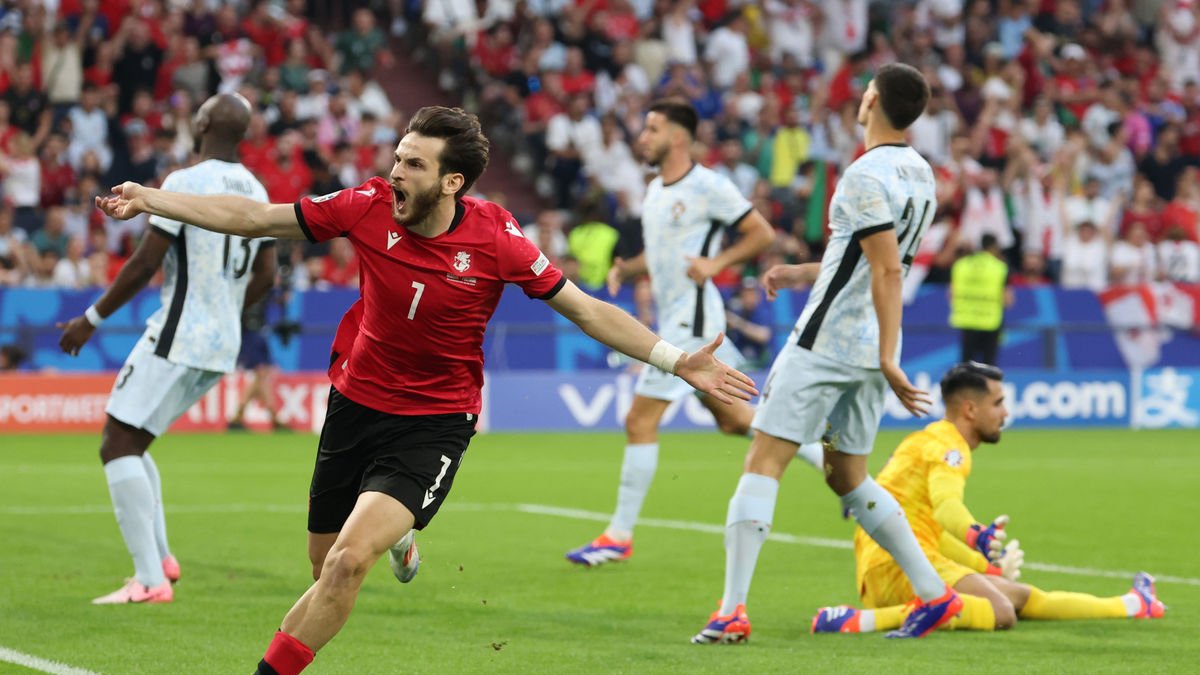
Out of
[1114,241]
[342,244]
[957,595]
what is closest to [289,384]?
[342,244]

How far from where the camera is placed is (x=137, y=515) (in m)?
8.64

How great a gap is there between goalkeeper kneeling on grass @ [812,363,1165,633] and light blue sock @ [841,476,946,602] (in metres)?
0.26

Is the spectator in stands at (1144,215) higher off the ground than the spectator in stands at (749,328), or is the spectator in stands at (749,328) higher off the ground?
the spectator in stands at (1144,215)

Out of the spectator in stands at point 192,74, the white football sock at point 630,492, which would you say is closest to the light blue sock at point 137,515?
the white football sock at point 630,492

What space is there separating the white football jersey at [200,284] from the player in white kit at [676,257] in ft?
8.52

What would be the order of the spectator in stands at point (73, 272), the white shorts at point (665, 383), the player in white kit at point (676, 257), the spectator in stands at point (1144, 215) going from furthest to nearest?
the spectator in stands at point (1144, 215), the spectator in stands at point (73, 272), the player in white kit at point (676, 257), the white shorts at point (665, 383)

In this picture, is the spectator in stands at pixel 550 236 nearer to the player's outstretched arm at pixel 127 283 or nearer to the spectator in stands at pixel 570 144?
the spectator in stands at pixel 570 144

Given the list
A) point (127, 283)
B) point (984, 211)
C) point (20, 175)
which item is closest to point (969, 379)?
point (127, 283)

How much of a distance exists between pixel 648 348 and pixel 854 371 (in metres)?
1.80

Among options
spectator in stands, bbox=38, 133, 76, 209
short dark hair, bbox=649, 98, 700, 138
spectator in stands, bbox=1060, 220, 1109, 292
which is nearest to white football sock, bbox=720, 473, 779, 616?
short dark hair, bbox=649, 98, 700, 138

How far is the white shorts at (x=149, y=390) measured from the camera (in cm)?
868

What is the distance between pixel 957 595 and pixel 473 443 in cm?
1228

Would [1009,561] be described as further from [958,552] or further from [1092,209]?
Result: [1092,209]

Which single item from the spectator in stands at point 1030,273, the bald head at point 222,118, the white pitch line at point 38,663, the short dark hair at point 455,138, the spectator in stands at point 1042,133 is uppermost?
the spectator in stands at point 1042,133
